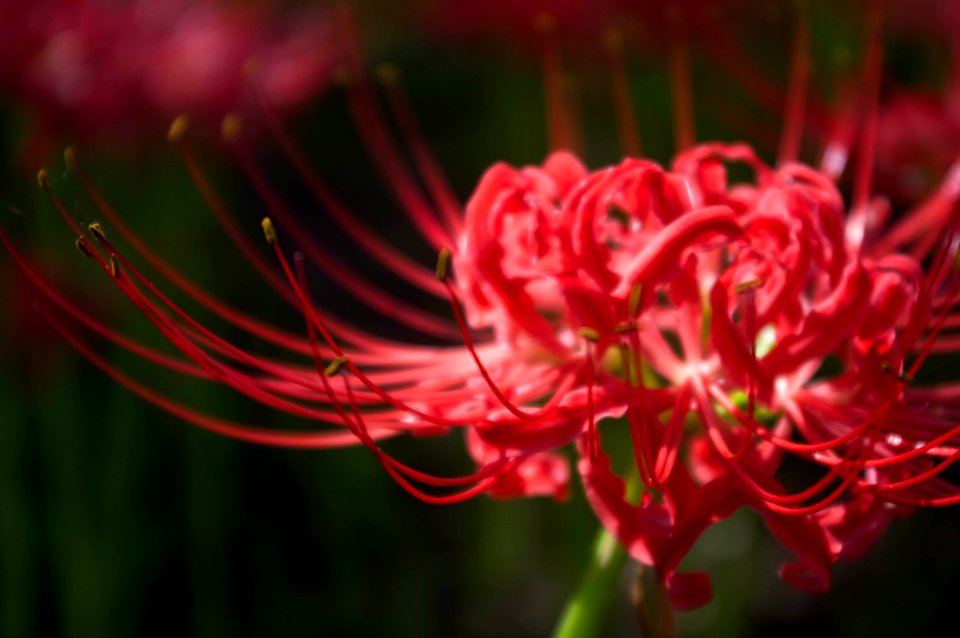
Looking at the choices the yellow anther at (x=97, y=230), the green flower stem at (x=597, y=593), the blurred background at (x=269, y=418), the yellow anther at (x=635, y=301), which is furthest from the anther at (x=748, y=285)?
the blurred background at (x=269, y=418)

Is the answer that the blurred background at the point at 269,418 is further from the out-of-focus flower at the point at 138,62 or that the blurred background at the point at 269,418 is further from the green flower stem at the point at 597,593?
the green flower stem at the point at 597,593

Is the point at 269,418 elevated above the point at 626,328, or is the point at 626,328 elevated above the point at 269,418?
the point at 626,328

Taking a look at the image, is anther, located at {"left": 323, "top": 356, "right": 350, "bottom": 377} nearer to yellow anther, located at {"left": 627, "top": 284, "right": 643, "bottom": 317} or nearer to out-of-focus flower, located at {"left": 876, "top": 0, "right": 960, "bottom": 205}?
yellow anther, located at {"left": 627, "top": 284, "right": 643, "bottom": 317}

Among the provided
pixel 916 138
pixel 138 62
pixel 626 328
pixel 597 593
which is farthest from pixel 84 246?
pixel 916 138

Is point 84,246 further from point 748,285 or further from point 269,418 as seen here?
point 269,418

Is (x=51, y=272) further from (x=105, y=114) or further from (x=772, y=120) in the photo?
(x=772, y=120)

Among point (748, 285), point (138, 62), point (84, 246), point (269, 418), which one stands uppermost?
point (138, 62)

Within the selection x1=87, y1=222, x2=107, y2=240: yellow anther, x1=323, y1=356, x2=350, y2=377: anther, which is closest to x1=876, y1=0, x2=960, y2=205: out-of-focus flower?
x1=323, y1=356, x2=350, y2=377: anther
